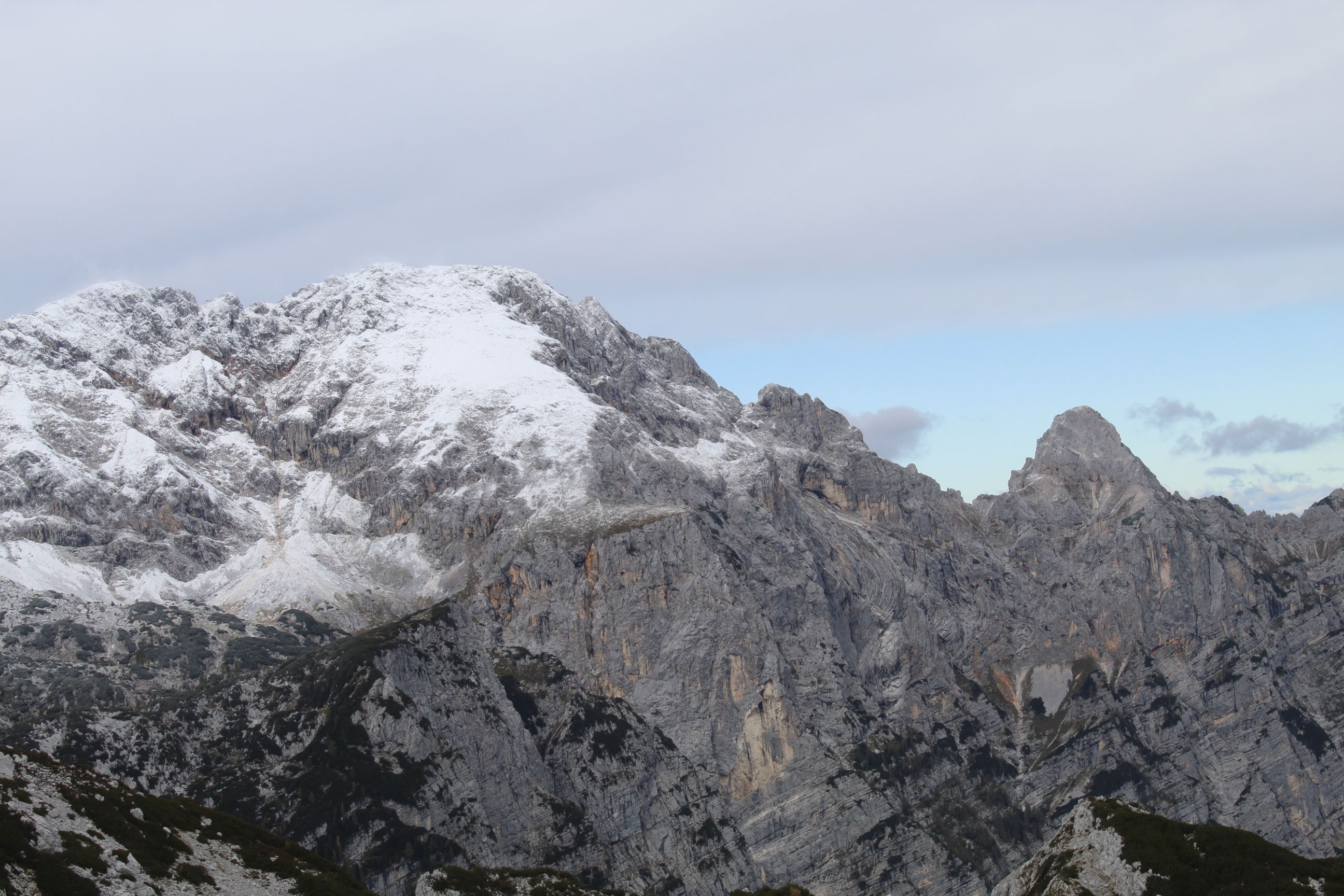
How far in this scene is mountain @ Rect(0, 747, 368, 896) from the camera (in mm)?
98438

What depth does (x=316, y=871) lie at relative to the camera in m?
128

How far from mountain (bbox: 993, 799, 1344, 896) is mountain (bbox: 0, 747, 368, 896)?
70.2 metres

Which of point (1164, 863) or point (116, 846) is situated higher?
point (1164, 863)

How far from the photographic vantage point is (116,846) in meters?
107

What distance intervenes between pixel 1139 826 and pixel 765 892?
44.5 m

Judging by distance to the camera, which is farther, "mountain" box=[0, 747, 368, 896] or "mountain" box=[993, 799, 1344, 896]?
"mountain" box=[993, 799, 1344, 896]

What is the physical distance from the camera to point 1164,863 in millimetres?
132375

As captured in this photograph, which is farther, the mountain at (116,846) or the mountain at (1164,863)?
the mountain at (1164,863)

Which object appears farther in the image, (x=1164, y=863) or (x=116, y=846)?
(x=1164, y=863)

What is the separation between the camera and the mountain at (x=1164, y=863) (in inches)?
4961

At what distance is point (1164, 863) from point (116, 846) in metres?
92.8

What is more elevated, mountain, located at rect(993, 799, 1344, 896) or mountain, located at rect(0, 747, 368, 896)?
mountain, located at rect(993, 799, 1344, 896)

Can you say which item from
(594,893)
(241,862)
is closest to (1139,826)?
(594,893)

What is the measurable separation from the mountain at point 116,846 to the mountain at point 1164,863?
7019 centimetres
